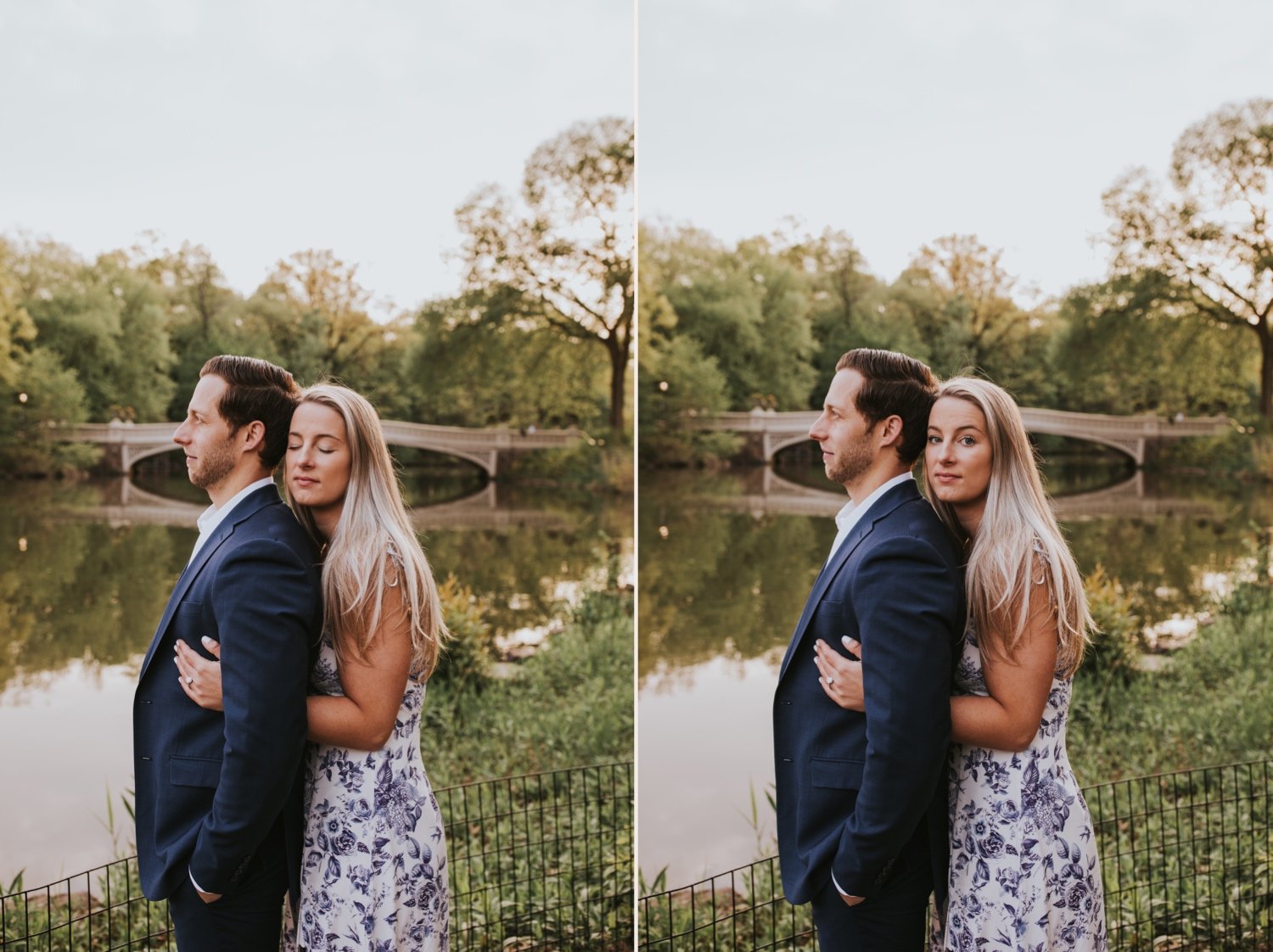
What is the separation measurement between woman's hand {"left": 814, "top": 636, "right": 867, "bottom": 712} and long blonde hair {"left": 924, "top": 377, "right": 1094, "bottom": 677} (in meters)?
0.25

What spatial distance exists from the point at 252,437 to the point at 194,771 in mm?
659

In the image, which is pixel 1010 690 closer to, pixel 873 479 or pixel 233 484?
pixel 873 479

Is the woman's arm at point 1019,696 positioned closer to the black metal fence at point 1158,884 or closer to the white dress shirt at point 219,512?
the white dress shirt at point 219,512

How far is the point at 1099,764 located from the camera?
4.32 m

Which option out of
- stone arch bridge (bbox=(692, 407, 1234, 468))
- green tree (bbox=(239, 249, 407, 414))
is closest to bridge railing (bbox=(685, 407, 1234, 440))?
stone arch bridge (bbox=(692, 407, 1234, 468))

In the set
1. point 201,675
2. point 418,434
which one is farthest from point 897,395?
point 418,434

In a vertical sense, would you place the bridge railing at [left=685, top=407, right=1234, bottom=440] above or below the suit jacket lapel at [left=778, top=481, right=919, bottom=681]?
above

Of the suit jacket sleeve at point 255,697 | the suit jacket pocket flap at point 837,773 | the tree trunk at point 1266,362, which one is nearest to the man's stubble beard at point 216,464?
the suit jacket sleeve at point 255,697

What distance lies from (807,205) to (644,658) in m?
1.98

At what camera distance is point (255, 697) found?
192cm

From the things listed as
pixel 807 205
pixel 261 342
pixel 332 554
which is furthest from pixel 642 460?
pixel 332 554

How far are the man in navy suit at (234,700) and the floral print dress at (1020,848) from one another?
1.27 meters

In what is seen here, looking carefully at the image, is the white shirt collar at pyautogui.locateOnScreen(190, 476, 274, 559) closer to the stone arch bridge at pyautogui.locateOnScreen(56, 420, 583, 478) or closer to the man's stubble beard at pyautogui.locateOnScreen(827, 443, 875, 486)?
the man's stubble beard at pyautogui.locateOnScreen(827, 443, 875, 486)

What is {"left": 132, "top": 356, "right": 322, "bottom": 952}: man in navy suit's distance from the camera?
1929 mm
